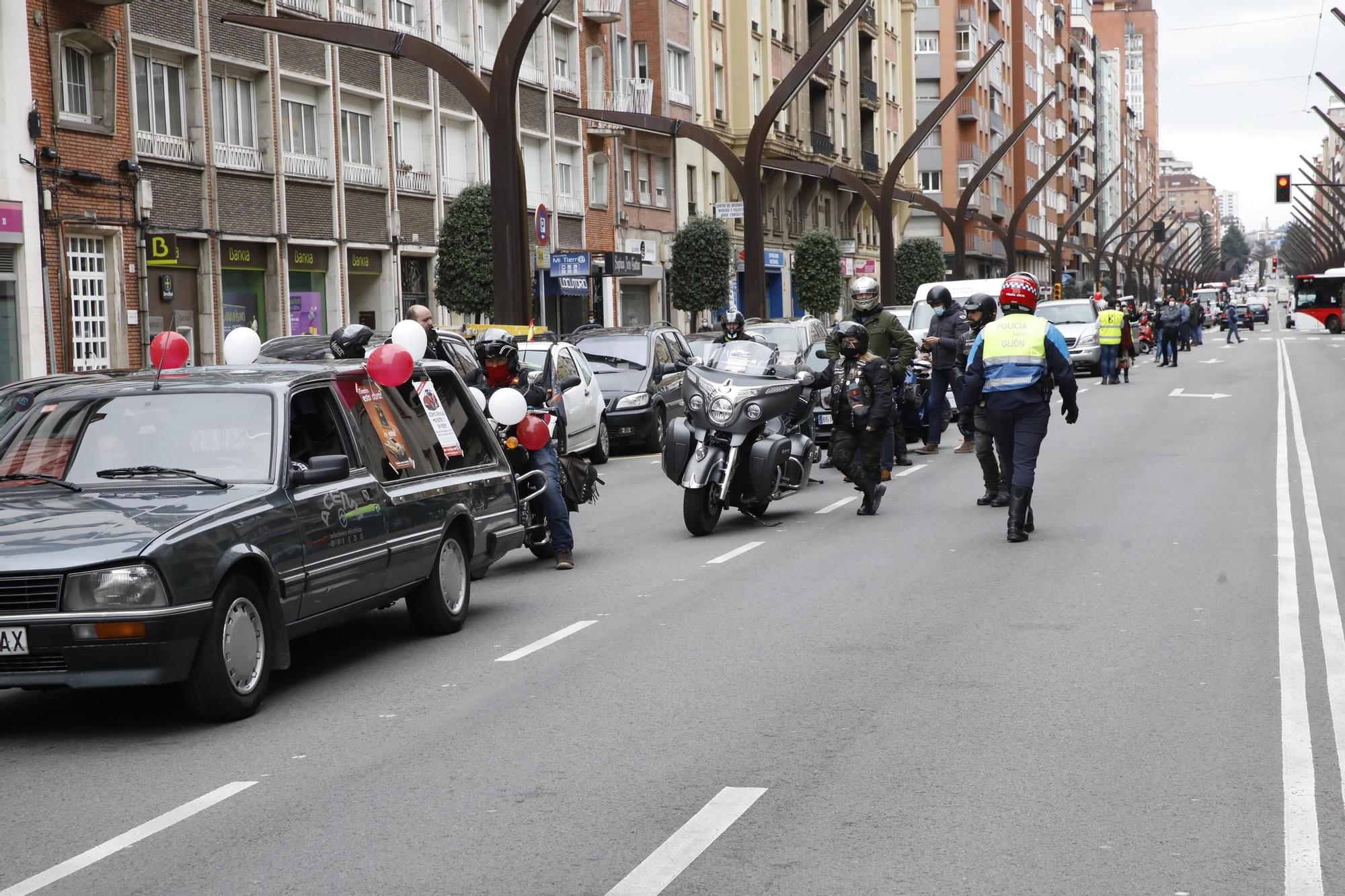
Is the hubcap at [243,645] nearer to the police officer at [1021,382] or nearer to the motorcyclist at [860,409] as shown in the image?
the police officer at [1021,382]

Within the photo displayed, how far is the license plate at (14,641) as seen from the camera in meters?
6.57

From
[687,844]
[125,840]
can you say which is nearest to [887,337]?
[687,844]

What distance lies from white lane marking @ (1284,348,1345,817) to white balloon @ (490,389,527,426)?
16.0ft

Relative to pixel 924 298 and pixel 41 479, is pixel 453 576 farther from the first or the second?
pixel 924 298

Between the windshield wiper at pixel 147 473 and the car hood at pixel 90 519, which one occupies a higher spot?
the windshield wiper at pixel 147 473

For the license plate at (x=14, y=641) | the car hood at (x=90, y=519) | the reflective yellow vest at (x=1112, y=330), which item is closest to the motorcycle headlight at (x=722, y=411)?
the car hood at (x=90, y=519)

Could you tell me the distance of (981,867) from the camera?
4.92m

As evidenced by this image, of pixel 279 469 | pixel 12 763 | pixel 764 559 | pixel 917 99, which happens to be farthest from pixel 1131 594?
pixel 917 99

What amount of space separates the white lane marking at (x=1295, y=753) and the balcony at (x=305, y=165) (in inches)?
931

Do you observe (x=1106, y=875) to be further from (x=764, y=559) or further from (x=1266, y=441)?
(x=1266, y=441)

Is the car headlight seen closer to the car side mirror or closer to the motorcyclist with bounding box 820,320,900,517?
the car side mirror

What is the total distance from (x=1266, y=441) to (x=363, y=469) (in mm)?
15169

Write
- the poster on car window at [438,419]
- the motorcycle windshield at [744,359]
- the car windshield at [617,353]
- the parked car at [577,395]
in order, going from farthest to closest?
the car windshield at [617,353], the parked car at [577,395], the motorcycle windshield at [744,359], the poster on car window at [438,419]

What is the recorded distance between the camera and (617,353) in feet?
78.3
